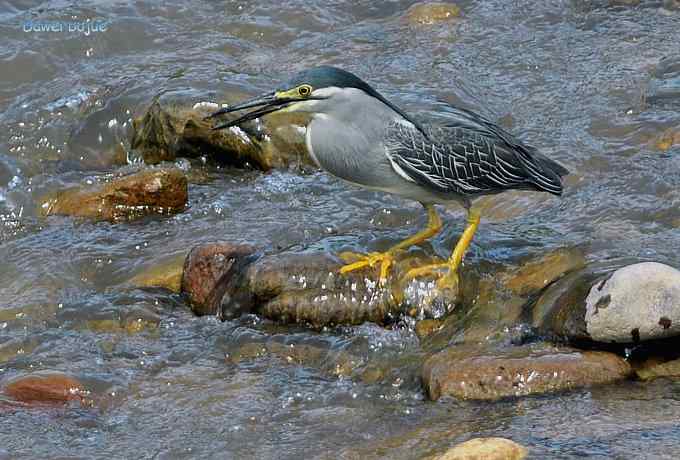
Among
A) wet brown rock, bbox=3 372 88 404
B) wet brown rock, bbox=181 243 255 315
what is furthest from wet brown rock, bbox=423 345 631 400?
wet brown rock, bbox=3 372 88 404

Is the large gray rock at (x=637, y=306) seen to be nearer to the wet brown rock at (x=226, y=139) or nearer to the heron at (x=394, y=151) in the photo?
the heron at (x=394, y=151)

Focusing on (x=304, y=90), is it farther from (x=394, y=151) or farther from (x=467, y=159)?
(x=467, y=159)

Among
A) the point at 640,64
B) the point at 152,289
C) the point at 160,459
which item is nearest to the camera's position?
the point at 160,459

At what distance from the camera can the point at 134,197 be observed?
7.77m

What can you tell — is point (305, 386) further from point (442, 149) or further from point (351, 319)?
point (442, 149)

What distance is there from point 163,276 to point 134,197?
1.01 meters

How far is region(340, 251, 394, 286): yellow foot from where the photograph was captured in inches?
249

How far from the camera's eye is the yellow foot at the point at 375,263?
631cm

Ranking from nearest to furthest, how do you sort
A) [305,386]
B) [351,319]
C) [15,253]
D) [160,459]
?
[160,459], [305,386], [351,319], [15,253]

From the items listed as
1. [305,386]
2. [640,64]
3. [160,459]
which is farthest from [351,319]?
[640,64]

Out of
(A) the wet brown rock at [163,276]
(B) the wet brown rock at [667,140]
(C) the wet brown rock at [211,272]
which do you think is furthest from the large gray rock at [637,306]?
(B) the wet brown rock at [667,140]

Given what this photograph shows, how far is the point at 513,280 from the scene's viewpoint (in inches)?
252

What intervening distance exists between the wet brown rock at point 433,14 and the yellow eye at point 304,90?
4.95 meters

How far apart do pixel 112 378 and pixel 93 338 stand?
1.82ft
